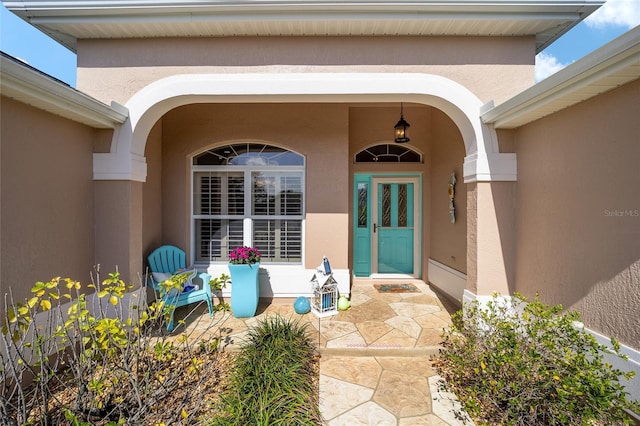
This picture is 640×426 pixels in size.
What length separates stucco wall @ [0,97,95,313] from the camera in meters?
2.46

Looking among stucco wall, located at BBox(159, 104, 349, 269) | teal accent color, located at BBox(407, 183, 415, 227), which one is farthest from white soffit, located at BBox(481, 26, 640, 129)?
teal accent color, located at BBox(407, 183, 415, 227)

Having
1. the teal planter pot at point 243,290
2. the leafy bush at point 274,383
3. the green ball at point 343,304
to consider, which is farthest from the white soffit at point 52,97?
the green ball at point 343,304

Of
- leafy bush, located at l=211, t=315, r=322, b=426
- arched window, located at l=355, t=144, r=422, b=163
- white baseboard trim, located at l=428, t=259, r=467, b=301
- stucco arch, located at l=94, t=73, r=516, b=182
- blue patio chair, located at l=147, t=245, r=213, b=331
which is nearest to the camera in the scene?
leafy bush, located at l=211, t=315, r=322, b=426

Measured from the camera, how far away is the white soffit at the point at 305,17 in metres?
3.03

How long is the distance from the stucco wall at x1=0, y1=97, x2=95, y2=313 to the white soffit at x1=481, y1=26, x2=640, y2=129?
4.93 m

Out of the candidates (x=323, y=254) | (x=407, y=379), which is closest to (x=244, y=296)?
(x=323, y=254)

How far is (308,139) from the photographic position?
4695 mm

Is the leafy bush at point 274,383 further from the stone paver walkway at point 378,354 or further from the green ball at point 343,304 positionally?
the green ball at point 343,304

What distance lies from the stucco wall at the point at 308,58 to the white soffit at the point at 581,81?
0.62 m

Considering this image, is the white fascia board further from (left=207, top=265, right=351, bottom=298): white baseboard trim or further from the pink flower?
(left=207, top=265, right=351, bottom=298): white baseboard trim

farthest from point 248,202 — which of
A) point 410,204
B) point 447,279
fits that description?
point 447,279

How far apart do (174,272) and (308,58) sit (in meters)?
3.94

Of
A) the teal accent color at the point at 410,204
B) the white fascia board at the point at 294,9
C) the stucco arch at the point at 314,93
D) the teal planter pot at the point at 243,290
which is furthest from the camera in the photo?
the teal accent color at the point at 410,204

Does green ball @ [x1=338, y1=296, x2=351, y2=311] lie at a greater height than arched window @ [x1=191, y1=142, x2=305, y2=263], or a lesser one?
lesser
